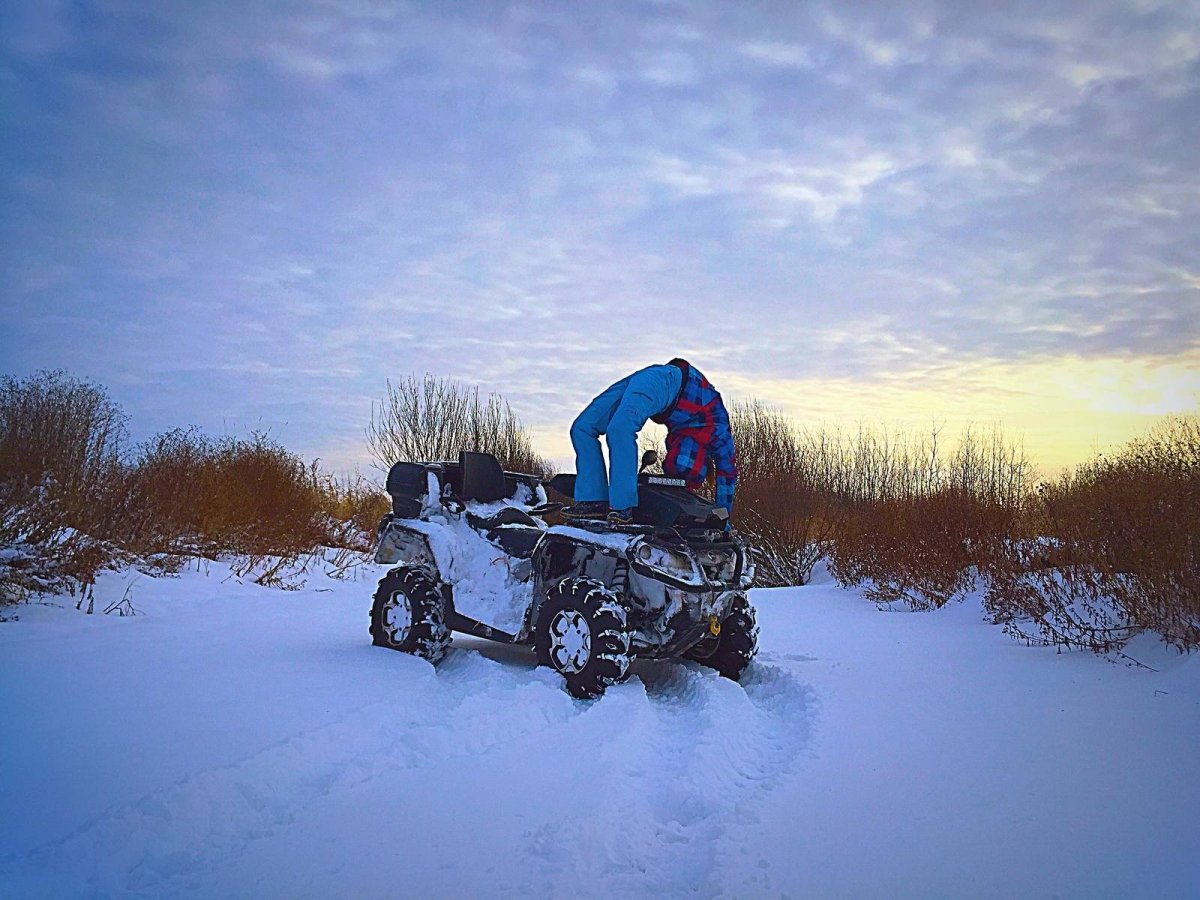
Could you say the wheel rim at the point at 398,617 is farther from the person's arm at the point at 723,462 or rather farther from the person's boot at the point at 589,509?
the person's arm at the point at 723,462

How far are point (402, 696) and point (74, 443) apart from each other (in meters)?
6.33

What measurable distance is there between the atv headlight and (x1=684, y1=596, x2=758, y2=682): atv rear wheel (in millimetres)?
810

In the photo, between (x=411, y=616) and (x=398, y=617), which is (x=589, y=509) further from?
(x=398, y=617)

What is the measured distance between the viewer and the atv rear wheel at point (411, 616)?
6.31m

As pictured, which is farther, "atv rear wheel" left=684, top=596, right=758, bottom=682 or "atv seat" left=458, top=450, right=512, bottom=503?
"atv seat" left=458, top=450, right=512, bottom=503

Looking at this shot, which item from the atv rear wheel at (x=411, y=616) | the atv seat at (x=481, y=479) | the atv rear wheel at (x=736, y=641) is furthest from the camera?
the atv seat at (x=481, y=479)

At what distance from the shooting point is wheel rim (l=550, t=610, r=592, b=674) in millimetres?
5312

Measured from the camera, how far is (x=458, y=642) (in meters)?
7.57

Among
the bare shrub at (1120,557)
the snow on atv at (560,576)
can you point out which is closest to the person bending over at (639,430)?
the snow on atv at (560,576)

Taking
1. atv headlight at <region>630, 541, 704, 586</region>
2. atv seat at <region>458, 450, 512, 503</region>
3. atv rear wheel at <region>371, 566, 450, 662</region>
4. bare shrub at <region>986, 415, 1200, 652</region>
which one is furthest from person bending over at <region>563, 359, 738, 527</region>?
bare shrub at <region>986, 415, 1200, 652</region>

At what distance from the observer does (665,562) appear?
5477 mm

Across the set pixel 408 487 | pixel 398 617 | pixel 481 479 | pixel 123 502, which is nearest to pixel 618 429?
pixel 481 479

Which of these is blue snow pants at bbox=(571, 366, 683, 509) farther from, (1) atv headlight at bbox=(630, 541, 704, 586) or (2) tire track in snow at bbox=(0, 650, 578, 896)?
(2) tire track in snow at bbox=(0, 650, 578, 896)

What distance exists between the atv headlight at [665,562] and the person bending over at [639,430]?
40 cm
